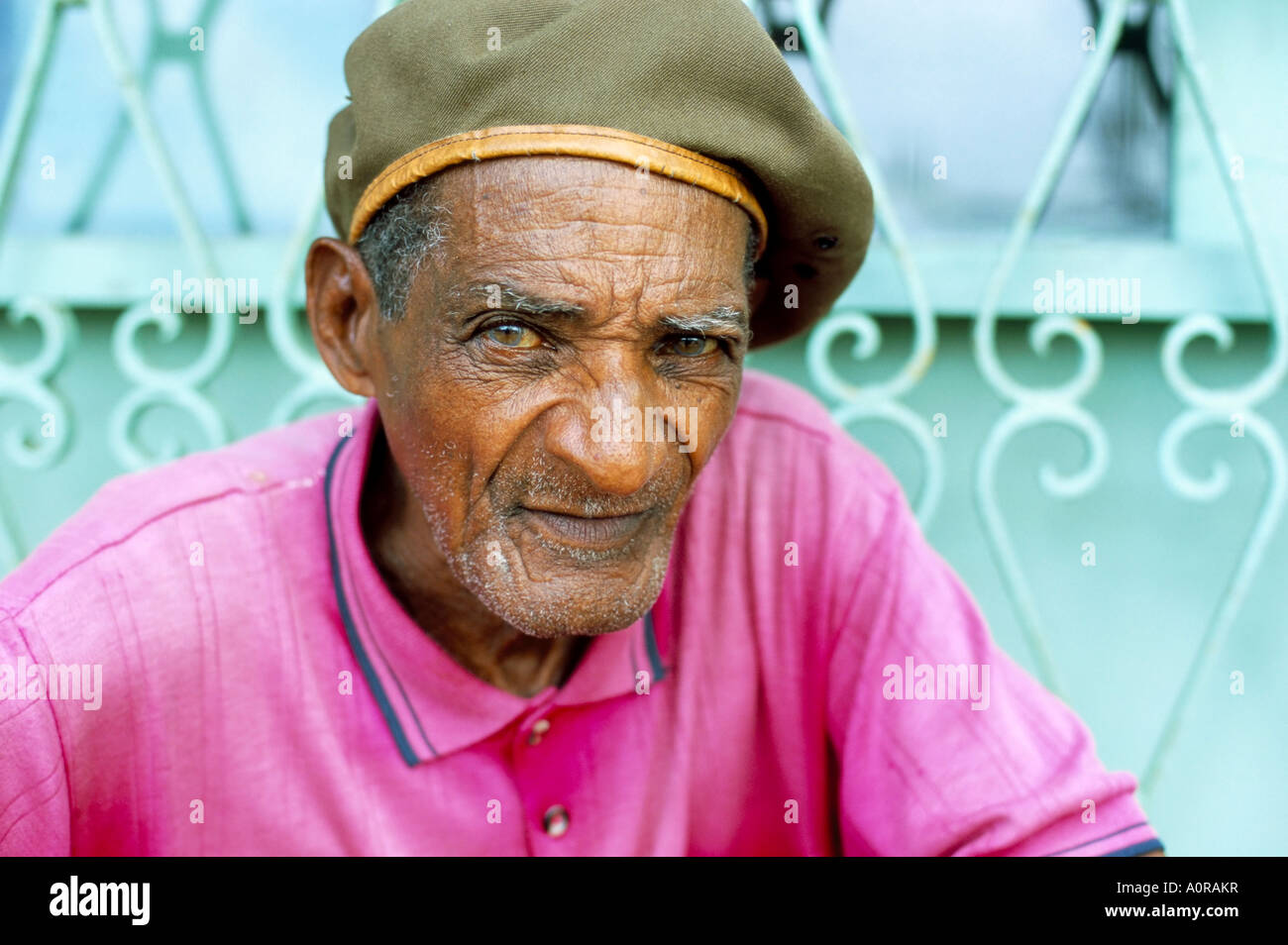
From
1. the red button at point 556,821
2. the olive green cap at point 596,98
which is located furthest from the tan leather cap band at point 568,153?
the red button at point 556,821

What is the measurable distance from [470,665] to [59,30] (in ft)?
5.91

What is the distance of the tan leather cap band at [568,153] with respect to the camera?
1.35 metres

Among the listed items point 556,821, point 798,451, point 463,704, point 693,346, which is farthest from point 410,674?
point 798,451

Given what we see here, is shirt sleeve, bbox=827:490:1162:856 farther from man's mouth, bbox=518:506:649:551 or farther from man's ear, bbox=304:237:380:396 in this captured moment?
man's ear, bbox=304:237:380:396

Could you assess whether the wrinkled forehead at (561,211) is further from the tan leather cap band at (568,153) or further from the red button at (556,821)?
the red button at (556,821)

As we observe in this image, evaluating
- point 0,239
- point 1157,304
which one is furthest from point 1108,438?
point 0,239

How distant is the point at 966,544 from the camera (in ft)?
8.25

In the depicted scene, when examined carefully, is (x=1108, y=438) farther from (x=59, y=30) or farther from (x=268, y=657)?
(x=59, y=30)

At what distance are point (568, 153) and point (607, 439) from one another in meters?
0.37

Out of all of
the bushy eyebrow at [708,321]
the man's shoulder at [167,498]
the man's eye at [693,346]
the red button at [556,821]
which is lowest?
the red button at [556,821]

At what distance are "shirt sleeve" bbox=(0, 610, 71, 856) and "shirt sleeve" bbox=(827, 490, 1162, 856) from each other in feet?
3.88

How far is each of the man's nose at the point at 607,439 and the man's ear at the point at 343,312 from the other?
37 cm

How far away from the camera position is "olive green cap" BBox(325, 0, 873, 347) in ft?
4.44

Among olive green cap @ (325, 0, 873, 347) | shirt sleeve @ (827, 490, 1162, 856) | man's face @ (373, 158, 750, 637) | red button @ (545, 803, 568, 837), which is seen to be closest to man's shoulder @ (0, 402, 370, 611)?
man's face @ (373, 158, 750, 637)
